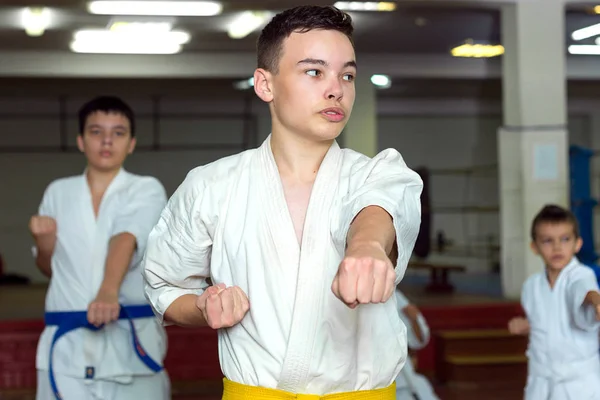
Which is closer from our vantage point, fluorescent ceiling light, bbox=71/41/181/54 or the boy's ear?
the boy's ear

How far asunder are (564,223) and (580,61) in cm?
903

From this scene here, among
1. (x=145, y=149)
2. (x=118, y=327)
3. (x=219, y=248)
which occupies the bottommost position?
(x=118, y=327)

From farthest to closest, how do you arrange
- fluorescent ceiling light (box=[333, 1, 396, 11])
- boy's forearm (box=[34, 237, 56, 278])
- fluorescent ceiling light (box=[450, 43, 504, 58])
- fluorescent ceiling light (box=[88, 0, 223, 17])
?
1. fluorescent ceiling light (box=[450, 43, 504, 58])
2. fluorescent ceiling light (box=[88, 0, 223, 17])
3. fluorescent ceiling light (box=[333, 1, 396, 11])
4. boy's forearm (box=[34, 237, 56, 278])

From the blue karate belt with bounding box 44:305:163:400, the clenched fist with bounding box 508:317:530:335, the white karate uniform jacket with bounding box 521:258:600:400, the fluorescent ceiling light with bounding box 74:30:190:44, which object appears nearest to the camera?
the blue karate belt with bounding box 44:305:163:400

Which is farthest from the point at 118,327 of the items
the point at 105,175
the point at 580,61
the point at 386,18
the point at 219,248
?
the point at 580,61

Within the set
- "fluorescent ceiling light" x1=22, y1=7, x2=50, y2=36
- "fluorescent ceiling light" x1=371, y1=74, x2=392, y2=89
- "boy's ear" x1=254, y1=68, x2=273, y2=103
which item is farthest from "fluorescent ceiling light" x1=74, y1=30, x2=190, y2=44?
"boy's ear" x1=254, y1=68, x2=273, y2=103

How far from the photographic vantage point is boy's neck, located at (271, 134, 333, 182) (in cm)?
187

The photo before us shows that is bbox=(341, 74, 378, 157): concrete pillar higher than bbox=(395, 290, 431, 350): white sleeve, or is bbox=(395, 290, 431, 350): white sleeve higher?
bbox=(341, 74, 378, 157): concrete pillar

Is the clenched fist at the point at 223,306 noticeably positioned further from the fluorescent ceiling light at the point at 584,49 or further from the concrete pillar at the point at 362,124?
the concrete pillar at the point at 362,124

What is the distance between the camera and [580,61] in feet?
39.7

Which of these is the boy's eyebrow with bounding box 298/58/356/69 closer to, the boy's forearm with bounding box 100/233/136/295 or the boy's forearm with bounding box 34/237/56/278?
the boy's forearm with bounding box 100/233/136/295

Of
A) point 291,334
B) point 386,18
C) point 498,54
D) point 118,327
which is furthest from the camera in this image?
point 498,54

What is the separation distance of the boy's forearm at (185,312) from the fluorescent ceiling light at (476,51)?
9.29 meters

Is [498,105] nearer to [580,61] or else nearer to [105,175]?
[580,61]
